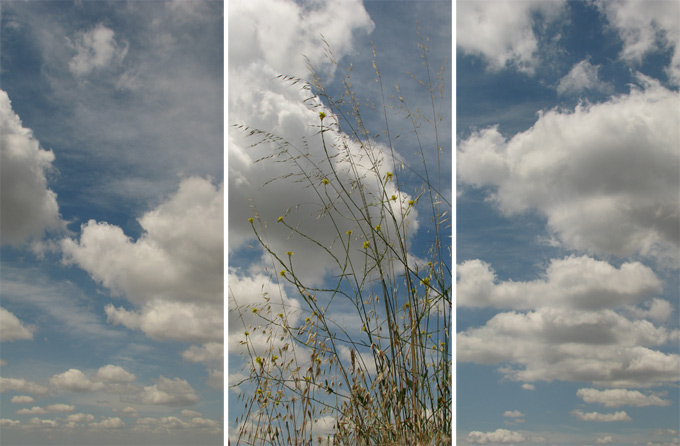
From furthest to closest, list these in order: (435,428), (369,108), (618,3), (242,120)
Answer: (618,3) < (242,120) < (369,108) < (435,428)

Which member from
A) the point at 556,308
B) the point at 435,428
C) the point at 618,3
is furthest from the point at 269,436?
the point at 618,3

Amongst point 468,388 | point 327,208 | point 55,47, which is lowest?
point 468,388

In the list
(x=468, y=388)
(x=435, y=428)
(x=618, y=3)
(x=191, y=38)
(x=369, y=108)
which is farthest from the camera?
(x=191, y=38)

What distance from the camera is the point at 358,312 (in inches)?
80.7

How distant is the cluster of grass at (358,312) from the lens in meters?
1.94

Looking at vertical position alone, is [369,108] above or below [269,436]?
above

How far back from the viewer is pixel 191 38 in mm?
3156

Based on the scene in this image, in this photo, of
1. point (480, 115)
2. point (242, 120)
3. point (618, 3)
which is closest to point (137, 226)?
point (242, 120)

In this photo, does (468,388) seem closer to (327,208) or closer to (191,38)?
(327,208)

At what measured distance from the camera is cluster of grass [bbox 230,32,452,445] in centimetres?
194

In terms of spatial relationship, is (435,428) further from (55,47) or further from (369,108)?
(55,47)

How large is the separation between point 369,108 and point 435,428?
4.26 ft

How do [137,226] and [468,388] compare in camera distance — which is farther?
[137,226]

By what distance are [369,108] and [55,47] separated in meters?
1.95
